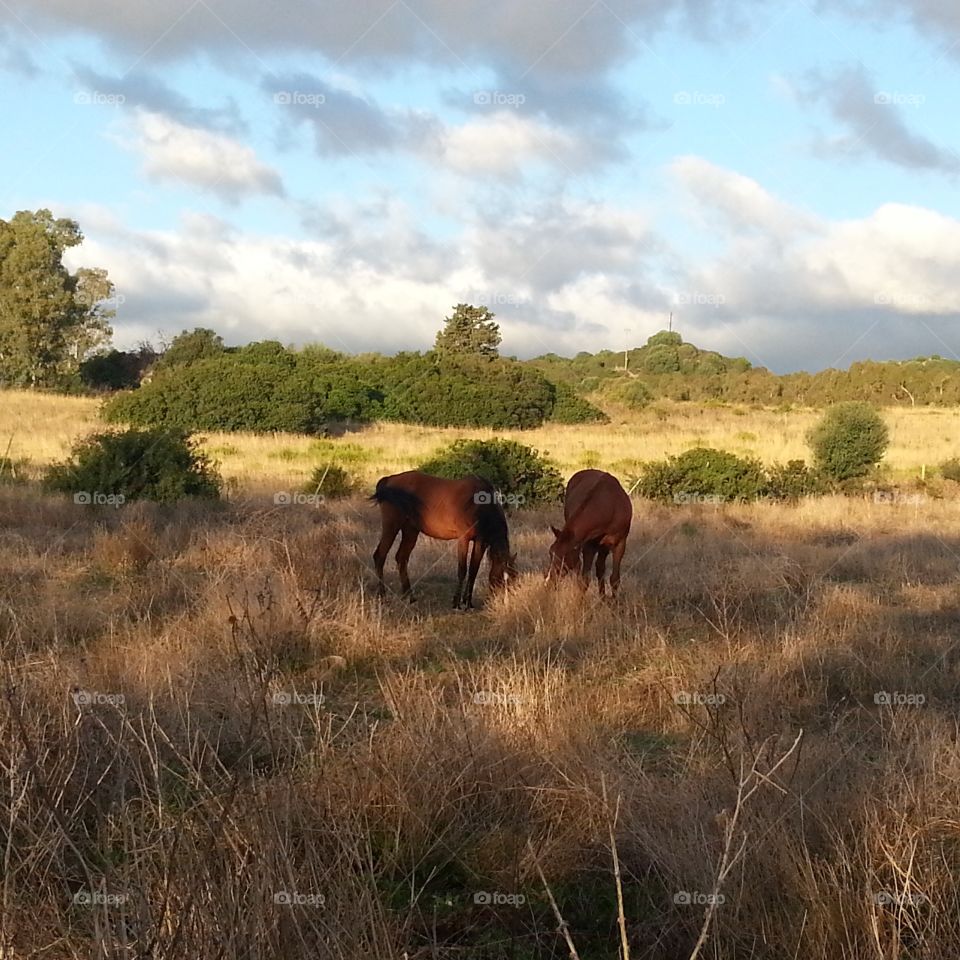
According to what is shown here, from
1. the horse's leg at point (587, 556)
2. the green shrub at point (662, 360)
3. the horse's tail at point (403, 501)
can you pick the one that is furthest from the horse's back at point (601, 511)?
the green shrub at point (662, 360)

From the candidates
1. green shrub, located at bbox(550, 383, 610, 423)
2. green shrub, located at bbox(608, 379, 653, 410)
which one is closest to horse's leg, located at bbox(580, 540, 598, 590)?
green shrub, located at bbox(550, 383, 610, 423)

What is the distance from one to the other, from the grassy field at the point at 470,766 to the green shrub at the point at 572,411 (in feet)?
104

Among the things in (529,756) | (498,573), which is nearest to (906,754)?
(529,756)

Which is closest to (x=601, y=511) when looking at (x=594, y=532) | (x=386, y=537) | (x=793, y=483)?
(x=594, y=532)

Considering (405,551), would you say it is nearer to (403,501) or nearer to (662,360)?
(403,501)

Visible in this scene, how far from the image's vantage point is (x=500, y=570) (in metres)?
9.04

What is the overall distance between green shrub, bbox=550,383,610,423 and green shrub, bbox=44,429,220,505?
27619mm

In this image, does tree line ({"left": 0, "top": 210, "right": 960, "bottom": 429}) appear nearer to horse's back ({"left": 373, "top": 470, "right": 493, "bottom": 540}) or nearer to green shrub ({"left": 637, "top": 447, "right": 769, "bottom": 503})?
green shrub ({"left": 637, "top": 447, "right": 769, "bottom": 503})

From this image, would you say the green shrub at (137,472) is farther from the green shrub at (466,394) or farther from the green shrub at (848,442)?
the green shrub at (466,394)

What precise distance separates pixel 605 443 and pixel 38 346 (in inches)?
1233

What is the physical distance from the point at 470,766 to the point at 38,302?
49.0m

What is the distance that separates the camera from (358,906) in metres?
2.43

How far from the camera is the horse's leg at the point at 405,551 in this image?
30.5ft

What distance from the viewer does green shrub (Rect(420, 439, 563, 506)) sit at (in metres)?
17.2
